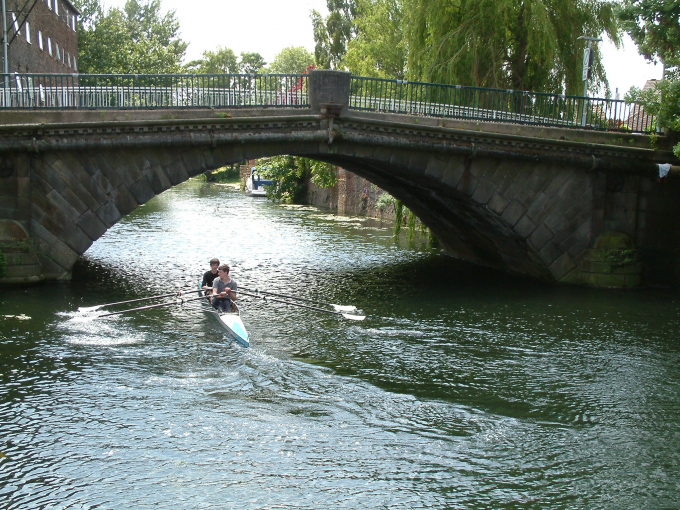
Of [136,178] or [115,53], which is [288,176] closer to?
[115,53]

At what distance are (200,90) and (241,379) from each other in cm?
917

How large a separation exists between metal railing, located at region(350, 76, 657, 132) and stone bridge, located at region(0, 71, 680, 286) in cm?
52

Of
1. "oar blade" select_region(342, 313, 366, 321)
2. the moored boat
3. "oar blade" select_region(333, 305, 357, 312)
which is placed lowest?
"oar blade" select_region(342, 313, 366, 321)

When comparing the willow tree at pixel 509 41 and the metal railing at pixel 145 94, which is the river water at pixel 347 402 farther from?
the willow tree at pixel 509 41

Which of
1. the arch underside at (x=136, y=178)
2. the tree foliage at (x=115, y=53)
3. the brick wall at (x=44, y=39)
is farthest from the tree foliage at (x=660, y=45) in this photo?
the tree foliage at (x=115, y=53)

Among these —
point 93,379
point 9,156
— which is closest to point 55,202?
point 9,156

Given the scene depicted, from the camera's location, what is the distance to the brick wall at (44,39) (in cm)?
3725

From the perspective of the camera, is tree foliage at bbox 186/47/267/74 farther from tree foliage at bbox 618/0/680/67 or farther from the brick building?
tree foliage at bbox 618/0/680/67

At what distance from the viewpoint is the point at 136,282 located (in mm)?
19688

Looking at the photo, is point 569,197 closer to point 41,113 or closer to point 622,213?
point 622,213

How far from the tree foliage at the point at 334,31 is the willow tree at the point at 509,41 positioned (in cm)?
3345

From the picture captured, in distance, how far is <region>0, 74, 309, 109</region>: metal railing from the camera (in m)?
16.9

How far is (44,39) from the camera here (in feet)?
149

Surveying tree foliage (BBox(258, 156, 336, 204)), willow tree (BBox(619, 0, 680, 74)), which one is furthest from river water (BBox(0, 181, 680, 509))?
tree foliage (BBox(258, 156, 336, 204))
